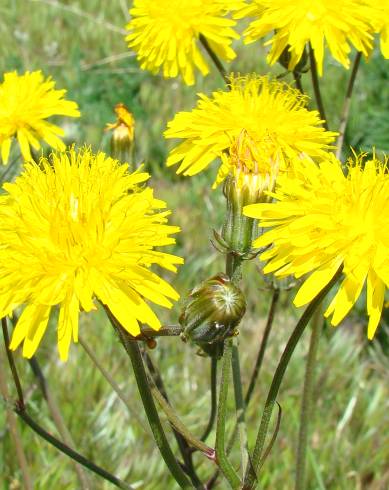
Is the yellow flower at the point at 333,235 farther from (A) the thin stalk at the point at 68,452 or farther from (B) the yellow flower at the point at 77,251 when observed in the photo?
(A) the thin stalk at the point at 68,452

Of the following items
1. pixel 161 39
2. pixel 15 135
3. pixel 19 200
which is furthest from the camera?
pixel 15 135

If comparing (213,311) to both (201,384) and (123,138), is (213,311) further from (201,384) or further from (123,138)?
(201,384)

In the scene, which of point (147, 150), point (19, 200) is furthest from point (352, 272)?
point (147, 150)

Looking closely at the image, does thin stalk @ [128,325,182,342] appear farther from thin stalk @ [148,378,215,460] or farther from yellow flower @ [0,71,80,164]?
yellow flower @ [0,71,80,164]

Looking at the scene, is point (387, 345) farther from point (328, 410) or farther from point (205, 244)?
point (205, 244)

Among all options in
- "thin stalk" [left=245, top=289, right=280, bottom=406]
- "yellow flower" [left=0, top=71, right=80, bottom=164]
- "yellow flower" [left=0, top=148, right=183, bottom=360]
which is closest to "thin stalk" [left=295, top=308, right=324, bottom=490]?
"thin stalk" [left=245, top=289, right=280, bottom=406]

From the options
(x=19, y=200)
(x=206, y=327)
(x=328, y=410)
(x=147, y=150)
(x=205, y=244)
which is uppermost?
(x=19, y=200)
